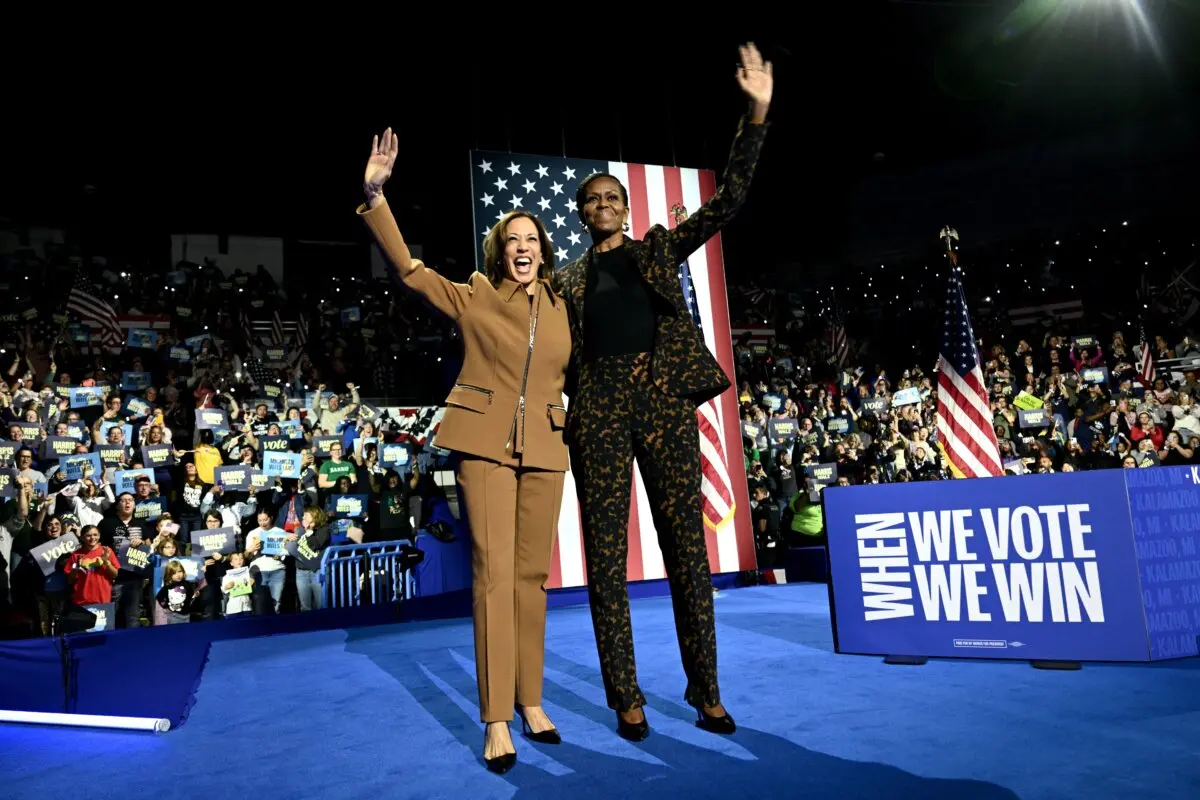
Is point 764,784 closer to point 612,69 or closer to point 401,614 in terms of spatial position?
point 401,614

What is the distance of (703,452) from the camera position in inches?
216

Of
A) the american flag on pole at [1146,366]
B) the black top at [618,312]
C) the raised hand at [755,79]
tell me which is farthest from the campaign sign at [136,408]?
the american flag on pole at [1146,366]

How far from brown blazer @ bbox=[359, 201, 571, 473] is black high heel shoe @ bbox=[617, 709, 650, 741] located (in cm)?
63

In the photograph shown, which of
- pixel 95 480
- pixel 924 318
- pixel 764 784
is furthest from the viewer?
pixel 924 318

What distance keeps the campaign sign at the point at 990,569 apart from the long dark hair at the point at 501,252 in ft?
4.67

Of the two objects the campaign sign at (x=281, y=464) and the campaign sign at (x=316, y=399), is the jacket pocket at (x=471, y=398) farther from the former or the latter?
the campaign sign at (x=316, y=399)

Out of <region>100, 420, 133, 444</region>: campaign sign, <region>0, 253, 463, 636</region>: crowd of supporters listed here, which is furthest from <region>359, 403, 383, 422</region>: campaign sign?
<region>100, 420, 133, 444</region>: campaign sign

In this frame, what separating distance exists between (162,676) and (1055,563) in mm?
3858

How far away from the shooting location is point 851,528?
2.99 m

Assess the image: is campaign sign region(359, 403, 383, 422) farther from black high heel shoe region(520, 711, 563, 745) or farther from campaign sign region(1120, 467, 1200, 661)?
campaign sign region(1120, 467, 1200, 661)

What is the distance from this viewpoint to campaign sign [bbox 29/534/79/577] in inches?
228

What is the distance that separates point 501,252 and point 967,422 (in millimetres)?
3617

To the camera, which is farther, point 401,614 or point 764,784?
point 401,614

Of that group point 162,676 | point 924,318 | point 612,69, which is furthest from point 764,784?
point 924,318
